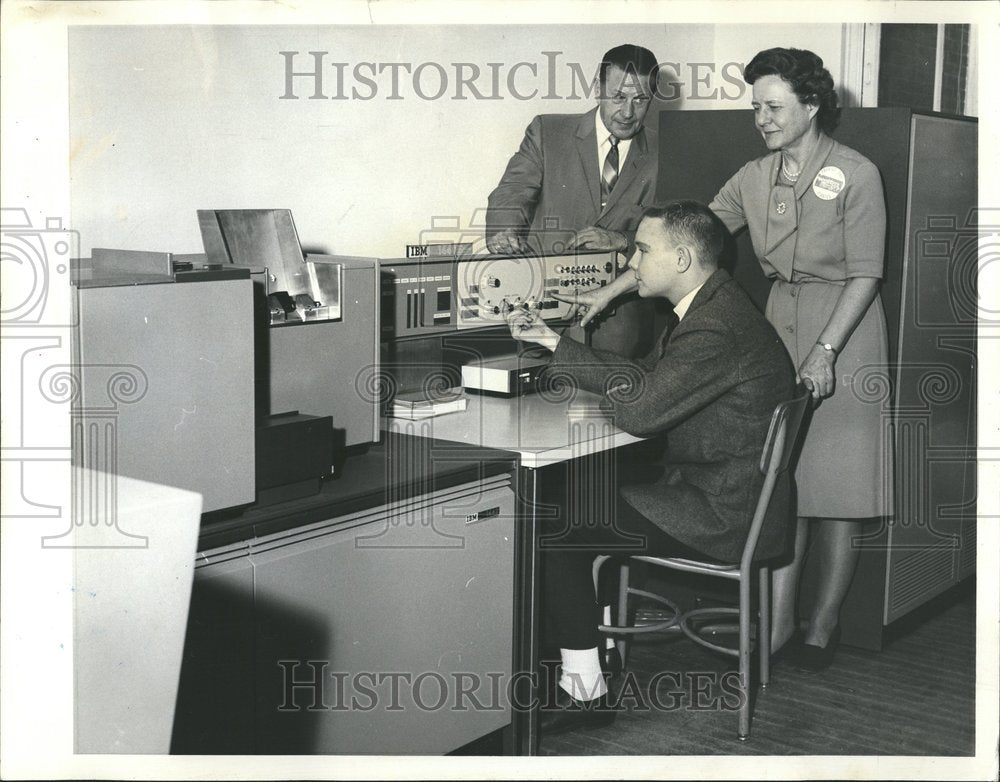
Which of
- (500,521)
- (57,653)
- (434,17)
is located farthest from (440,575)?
(434,17)

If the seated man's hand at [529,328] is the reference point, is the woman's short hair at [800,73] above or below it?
above

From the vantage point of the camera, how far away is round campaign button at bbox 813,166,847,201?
322 cm

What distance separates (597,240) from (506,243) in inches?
12.4

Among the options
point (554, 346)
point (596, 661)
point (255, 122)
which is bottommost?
point (596, 661)

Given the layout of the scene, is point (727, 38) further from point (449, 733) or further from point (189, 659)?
point (189, 659)

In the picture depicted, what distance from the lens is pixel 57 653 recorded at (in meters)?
1.97

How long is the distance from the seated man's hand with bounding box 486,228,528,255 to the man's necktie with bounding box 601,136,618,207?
1.00 feet

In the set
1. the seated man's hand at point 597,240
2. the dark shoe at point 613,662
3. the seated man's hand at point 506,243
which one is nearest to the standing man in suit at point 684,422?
the dark shoe at point 613,662

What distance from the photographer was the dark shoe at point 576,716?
292 cm

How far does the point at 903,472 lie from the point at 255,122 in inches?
86.6

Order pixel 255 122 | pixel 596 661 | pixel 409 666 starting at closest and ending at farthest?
1. pixel 409 666
2. pixel 596 661
3. pixel 255 122
